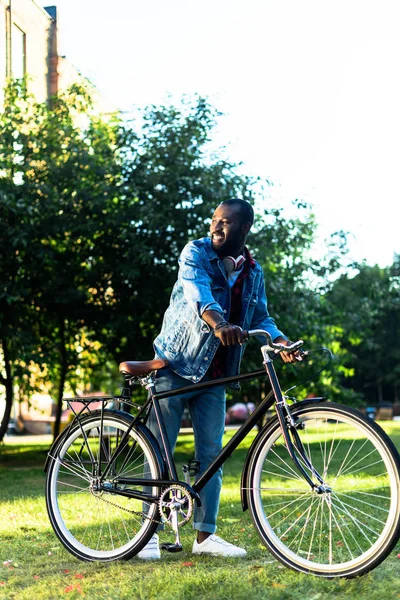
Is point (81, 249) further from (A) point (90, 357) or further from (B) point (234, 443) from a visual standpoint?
(B) point (234, 443)

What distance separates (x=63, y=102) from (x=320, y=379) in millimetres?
7573

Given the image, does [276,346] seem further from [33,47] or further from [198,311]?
[33,47]

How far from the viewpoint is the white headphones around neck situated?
456 centimetres

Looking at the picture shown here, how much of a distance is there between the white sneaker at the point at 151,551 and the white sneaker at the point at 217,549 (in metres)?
0.23

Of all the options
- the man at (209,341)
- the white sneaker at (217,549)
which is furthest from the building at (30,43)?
the white sneaker at (217,549)

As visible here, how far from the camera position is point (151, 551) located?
456 cm

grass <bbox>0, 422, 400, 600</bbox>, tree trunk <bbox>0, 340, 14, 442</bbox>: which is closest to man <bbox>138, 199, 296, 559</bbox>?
grass <bbox>0, 422, 400, 600</bbox>

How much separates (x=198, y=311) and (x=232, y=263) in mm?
457

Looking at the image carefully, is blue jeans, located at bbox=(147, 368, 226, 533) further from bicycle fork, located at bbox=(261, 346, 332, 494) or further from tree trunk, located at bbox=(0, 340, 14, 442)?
tree trunk, located at bbox=(0, 340, 14, 442)

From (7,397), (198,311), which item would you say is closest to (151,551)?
(198,311)

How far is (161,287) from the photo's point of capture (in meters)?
13.4

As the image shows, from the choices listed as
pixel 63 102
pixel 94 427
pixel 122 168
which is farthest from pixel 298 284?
pixel 94 427

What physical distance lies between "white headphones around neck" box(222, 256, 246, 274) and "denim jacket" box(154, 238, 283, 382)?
1.4 inches

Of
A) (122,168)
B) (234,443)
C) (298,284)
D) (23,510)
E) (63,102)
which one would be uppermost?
(63,102)
